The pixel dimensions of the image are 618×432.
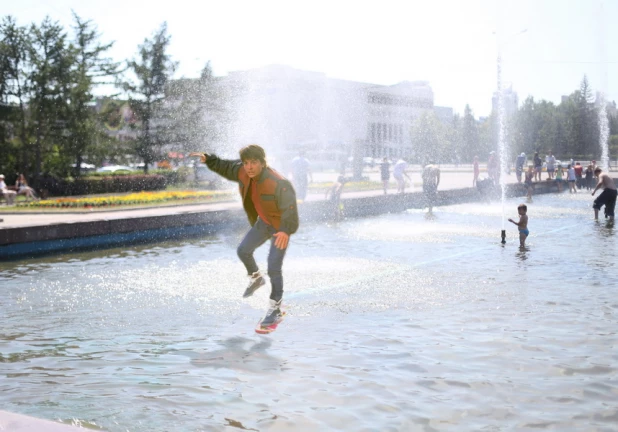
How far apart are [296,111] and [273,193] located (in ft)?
190

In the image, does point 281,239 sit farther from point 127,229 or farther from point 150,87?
point 150,87

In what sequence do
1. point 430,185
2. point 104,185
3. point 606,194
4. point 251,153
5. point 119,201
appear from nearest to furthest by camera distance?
point 251,153, point 606,194, point 430,185, point 119,201, point 104,185

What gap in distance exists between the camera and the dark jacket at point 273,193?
6820 millimetres

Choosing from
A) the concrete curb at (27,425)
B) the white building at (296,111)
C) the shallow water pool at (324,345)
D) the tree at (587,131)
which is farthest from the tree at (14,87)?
the tree at (587,131)

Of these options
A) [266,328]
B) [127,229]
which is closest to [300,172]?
[127,229]

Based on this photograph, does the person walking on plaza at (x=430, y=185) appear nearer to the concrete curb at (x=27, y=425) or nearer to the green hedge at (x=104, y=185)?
the green hedge at (x=104, y=185)

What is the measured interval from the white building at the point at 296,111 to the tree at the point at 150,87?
11.5ft

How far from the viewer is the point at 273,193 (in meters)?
6.89

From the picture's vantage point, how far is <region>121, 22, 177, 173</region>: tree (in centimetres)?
4059

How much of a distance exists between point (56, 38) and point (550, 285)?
95.0 feet

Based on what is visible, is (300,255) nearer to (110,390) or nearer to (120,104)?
(110,390)

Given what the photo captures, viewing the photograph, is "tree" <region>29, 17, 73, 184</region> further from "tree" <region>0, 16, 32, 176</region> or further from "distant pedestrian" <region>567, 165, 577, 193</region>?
"distant pedestrian" <region>567, 165, 577, 193</region>

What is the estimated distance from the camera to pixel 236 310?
8.46 metres

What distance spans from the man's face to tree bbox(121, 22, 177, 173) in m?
34.8
